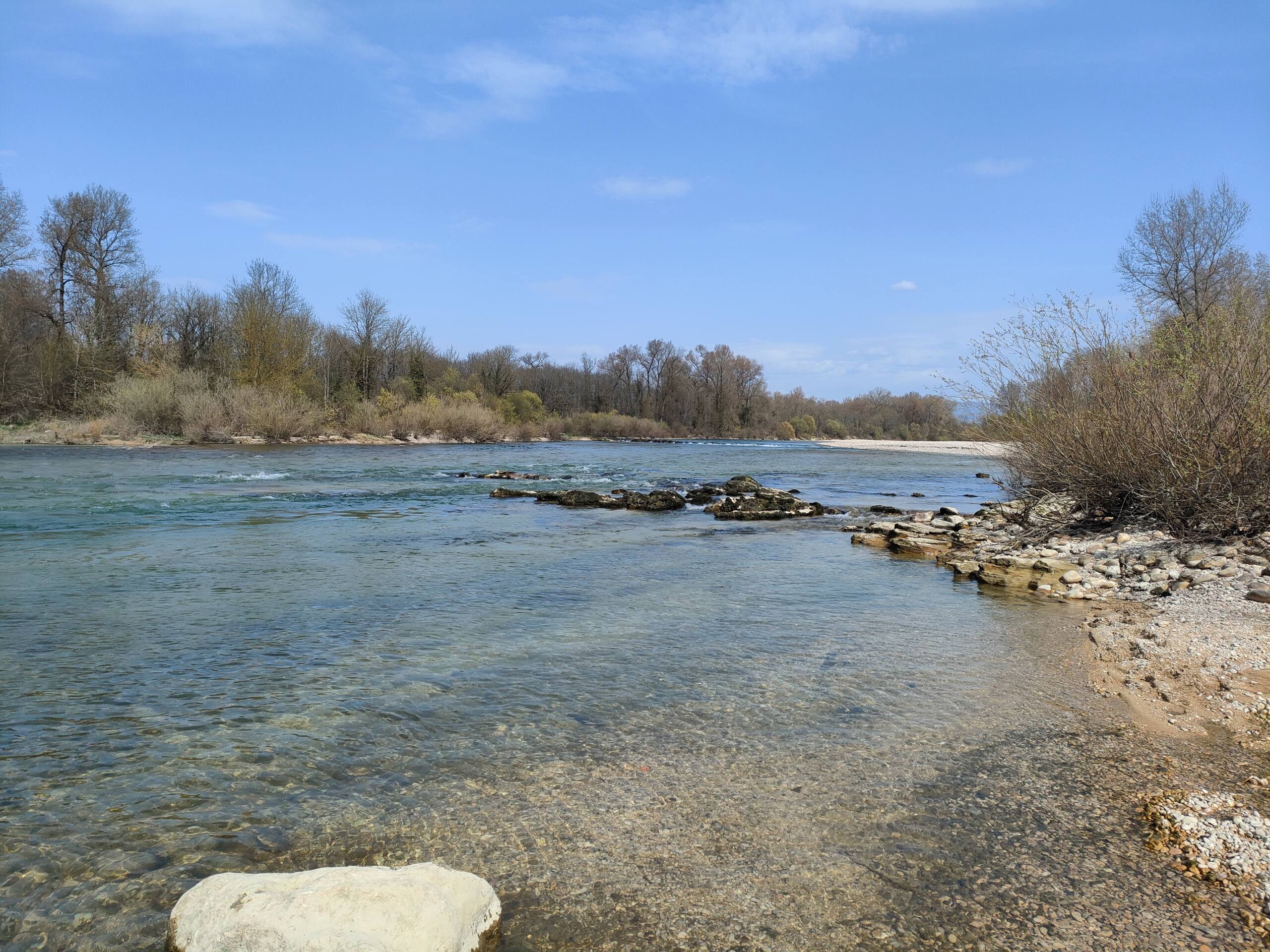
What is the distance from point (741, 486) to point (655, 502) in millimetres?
3784

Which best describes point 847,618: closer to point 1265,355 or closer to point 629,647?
point 629,647

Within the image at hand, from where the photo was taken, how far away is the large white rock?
2.27 metres

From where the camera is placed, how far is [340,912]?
7.66 ft

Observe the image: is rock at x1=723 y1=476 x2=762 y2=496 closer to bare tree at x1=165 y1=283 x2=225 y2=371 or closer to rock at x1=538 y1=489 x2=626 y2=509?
rock at x1=538 y1=489 x2=626 y2=509

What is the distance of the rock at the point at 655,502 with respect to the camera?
734 inches

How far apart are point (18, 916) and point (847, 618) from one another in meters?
6.62

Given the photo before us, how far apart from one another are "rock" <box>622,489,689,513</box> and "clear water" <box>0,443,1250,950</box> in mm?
8575

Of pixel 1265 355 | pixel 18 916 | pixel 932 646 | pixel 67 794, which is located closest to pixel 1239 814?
pixel 932 646

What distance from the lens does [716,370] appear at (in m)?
105

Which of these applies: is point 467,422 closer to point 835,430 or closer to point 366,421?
point 366,421

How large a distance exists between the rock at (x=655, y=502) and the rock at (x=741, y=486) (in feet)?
6.98

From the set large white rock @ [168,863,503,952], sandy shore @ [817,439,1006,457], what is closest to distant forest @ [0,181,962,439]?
large white rock @ [168,863,503,952]

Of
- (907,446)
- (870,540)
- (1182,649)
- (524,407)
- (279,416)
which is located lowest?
(870,540)

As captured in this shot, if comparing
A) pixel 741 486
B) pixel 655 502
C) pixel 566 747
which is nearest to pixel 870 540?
pixel 655 502
